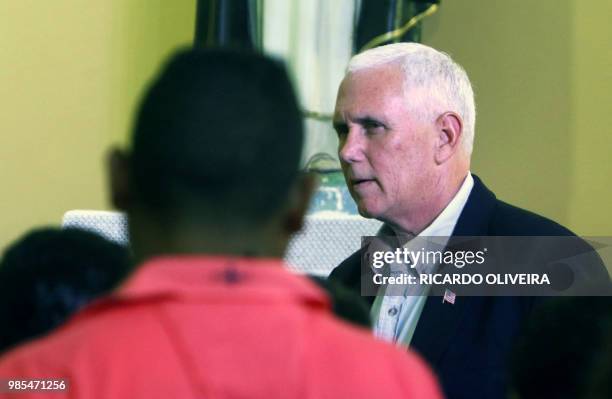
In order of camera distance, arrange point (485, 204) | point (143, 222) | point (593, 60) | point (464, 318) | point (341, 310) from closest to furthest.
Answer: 1. point (143, 222)
2. point (341, 310)
3. point (464, 318)
4. point (485, 204)
5. point (593, 60)

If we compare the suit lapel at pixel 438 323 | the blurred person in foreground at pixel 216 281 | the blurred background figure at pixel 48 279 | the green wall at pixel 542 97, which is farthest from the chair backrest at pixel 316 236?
the blurred person in foreground at pixel 216 281

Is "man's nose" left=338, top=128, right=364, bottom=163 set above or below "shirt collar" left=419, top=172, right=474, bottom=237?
above

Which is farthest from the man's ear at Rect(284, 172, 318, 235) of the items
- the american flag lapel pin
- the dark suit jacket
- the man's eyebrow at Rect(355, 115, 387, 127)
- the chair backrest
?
the chair backrest

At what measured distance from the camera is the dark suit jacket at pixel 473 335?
207cm

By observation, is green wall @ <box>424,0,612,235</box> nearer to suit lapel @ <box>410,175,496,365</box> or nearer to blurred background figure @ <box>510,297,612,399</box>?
suit lapel @ <box>410,175,496,365</box>

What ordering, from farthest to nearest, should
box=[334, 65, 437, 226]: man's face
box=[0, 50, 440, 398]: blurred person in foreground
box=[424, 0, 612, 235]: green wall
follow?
box=[424, 0, 612, 235]: green wall, box=[334, 65, 437, 226]: man's face, box=[0, 50, 440, 398]: blurred person in foreground

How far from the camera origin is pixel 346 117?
2.54 m

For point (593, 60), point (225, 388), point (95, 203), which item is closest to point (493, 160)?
point (593, 60)

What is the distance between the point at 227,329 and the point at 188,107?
0.19 metres

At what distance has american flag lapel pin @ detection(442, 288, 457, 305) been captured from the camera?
222 cm

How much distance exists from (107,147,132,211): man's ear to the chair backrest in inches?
63.0

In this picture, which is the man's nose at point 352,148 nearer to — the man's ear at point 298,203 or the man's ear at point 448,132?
the man's ear at point 448,132

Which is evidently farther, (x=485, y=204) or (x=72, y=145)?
(x=72, y=145)

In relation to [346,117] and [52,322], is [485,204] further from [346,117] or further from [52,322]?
[52,322]
